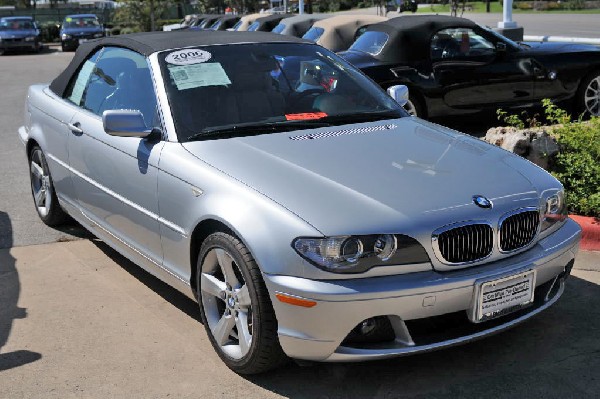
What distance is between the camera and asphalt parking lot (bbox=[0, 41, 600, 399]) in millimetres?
3701

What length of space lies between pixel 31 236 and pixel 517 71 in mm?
5927

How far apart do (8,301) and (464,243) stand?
2937 millimetres

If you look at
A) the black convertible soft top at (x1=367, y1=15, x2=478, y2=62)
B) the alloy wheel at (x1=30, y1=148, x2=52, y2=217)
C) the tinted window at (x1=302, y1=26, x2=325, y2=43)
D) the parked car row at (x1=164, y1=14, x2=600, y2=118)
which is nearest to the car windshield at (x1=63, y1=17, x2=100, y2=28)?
the tinted window at (x1=302, y1=26, x2=325, y2=43)

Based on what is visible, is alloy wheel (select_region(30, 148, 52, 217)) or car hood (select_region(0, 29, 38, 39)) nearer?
alloy wheel (select_region(30, 148, 52, 217))

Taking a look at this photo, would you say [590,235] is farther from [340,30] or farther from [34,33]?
[34,33]

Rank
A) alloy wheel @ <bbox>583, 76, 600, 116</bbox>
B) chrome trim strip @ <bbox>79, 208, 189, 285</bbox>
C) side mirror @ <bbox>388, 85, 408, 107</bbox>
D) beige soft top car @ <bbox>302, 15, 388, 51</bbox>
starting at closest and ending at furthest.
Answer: chrome trim strip @ <bbox>79, 208, 189, 285</bbox> → side mirror @ <bbox>388, 85, 408, 107</bbox> → alloy wheel @ <bbox>583, 76, 600, 116</bbox> → beige soft top car @ <bbox>302, 15, 388, 51</bbox>

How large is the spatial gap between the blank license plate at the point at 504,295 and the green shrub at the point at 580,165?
208 centimetres

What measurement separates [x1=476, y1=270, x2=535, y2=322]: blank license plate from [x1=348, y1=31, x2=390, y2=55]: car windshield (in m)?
6.24

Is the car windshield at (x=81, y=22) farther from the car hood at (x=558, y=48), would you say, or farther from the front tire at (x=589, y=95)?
the front tire at (x=589, y=95)

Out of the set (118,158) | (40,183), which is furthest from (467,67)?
(118,158)

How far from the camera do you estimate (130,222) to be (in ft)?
15.5

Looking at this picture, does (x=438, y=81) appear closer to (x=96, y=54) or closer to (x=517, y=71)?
(x=517, y=71)

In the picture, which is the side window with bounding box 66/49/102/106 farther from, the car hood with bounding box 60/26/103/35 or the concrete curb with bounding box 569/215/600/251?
the car hood with bounding box 60/26/103/35

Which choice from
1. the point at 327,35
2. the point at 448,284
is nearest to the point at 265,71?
the point at 448,284
